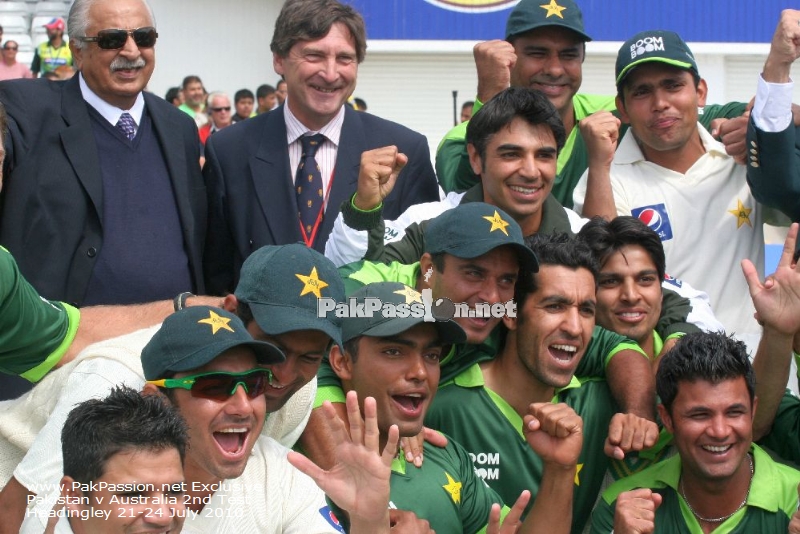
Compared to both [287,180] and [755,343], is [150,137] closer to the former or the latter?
[287,180]

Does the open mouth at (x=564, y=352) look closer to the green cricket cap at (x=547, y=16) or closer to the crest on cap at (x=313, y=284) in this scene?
the crest on cap at (x=313, y=284)

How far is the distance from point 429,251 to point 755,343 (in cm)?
178

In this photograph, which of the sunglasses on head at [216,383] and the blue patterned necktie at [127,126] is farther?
the blue patterned necktie at [127,126]

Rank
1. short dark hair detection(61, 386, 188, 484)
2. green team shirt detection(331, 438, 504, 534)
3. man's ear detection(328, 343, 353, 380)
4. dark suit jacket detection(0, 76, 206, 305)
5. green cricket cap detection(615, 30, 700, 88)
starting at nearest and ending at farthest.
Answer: short dark hair detection(61, 386, 188, 484) < green team shirt detection(331, 438, 504, 534) < man's ear detection(328, 343, 353, 380) < dark suit jacket detection(0, 76, 206, 305) < green cricket cap detection(615, 30, 700, 88)

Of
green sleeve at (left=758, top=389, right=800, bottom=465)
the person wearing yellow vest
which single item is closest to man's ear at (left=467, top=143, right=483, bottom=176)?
green sleeve at (left=758, top=389, right=800, bottom=465)

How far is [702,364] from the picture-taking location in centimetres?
A: 463

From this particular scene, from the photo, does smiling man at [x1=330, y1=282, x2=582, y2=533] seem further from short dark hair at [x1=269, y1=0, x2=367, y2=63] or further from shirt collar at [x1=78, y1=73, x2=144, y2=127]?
short dark hair at [x1=269, y1=0, x2=367, y2=63]

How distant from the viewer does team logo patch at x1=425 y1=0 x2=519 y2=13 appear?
62.3 ft

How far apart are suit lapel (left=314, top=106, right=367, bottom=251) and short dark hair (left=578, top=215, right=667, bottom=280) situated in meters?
1.15

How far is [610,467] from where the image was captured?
499 centimetres

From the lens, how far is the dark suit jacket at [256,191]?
566 centimetres

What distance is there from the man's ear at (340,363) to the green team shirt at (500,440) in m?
0.49

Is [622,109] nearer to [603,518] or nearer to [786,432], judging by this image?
[786,432]

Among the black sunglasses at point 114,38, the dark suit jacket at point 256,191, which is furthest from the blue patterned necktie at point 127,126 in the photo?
the dark suit jacket at point 256,191
